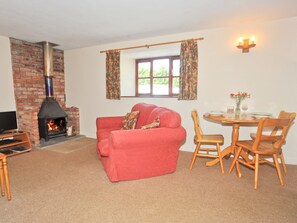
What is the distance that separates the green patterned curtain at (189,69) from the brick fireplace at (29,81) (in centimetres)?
329

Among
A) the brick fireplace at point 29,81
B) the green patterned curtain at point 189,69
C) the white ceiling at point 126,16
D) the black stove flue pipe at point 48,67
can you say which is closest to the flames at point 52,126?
the brick fireplace at point 29,81

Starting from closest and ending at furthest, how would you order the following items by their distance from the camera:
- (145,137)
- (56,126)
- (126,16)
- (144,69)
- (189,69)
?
(145,137) → (126,16) → (189,69) → (56,126) → (144,69)

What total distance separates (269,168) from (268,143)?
527 mm

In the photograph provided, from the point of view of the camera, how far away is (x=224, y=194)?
222cm

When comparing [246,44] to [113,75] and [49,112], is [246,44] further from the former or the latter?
[49,112]

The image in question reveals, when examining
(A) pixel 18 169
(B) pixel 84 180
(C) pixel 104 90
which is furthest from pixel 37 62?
(B) pixel 84 180

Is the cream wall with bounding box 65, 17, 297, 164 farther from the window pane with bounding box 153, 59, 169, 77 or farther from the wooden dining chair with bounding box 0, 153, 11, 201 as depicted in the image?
the wooden dining chair with bounding box 0, 153, 11, 201

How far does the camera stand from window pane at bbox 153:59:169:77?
4.67 meters

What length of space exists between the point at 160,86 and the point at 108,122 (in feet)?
5.81

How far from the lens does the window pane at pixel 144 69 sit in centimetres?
495

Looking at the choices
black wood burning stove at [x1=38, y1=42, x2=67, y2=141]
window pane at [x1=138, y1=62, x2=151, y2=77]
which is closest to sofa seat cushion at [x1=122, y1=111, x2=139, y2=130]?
window pane at [x1=138, y1=62, x2=151, y2=77]

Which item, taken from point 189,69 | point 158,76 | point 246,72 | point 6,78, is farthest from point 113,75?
point 246,72

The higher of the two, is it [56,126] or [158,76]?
[158,76]

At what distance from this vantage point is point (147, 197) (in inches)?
84.9
